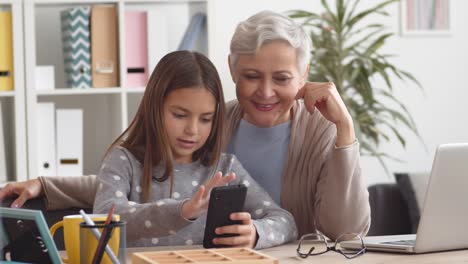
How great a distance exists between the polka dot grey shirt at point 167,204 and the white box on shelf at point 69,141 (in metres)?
1.76

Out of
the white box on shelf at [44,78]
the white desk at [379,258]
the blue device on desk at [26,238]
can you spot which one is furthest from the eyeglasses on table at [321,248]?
the white box on shelf at [44,78]

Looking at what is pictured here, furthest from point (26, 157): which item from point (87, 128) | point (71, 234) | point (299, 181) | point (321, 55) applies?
point (71, 234)

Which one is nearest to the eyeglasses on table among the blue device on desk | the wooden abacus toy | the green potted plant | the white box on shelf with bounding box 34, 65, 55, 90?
the wooden abacus toy

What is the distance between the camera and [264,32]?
2.32 metres

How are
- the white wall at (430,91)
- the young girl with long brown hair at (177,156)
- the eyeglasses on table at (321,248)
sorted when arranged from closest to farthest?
1. the eyeglasses on table at (321,248)
2. the young girl with long brown hair at (177,156)
3. the white wall at (430,91)

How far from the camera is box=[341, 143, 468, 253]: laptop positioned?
1.84 meters

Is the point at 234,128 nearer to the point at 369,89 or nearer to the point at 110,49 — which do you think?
the point at 110,49

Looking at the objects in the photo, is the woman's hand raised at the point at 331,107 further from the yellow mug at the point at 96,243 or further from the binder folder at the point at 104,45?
the binder folder at the point at 104,45

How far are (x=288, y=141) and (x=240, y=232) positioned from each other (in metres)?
0.59

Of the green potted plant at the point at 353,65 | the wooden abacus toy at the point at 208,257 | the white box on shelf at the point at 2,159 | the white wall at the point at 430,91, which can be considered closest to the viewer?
the wooden abacus toy at the point at 208,257

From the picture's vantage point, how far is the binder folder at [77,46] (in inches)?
154

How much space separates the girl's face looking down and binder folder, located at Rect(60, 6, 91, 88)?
1829mm

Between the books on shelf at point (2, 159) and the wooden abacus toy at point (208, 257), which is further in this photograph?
the books on shelf at point (2, 159)

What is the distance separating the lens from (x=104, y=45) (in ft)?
13.1
